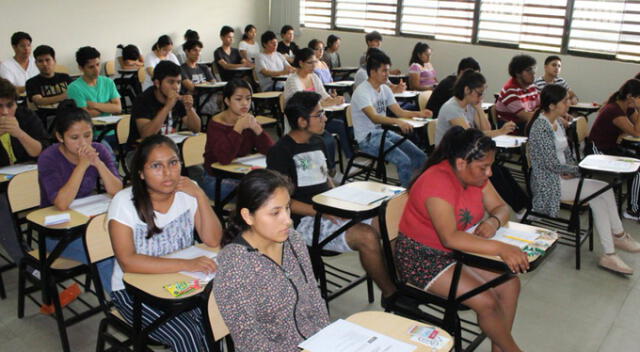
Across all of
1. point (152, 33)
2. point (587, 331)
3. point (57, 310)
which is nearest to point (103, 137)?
point (57, 310)

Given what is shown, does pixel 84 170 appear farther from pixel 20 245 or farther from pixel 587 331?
pixel 587 331

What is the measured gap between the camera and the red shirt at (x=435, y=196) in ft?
7.43

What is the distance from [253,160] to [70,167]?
107cm

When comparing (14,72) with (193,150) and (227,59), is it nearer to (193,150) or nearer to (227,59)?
(227,59)

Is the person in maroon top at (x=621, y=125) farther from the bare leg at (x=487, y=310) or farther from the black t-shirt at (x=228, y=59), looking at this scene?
the black t-shirt at (x=228, y=59)

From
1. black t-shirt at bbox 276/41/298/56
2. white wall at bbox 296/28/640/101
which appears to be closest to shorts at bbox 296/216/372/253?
white wall at bbox 296/28/640/101

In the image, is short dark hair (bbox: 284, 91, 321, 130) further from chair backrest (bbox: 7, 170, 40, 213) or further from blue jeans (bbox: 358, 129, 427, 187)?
blue jeans (bbox: 358, 129, 427, 187)

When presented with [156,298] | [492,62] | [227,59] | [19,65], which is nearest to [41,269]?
[156,298]

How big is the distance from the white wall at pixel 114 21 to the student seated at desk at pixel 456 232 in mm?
6583

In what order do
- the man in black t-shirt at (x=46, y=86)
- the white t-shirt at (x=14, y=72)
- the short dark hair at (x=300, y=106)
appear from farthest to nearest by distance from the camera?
the white t-shirt at (x=14, y=72), the man in black t-shirt at (x=46, y=86), the short dark hair at (x=300, y=106)

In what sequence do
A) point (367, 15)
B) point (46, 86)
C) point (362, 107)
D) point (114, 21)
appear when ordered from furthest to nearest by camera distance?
point (367, 15), point (114, 21), point (46, 86), point (362, 107)

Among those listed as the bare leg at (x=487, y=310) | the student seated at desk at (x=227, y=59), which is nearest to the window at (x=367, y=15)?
the student seated at desk at (x=227, y=59)

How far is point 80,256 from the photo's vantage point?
2.55m

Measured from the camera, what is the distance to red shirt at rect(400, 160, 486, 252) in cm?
227
